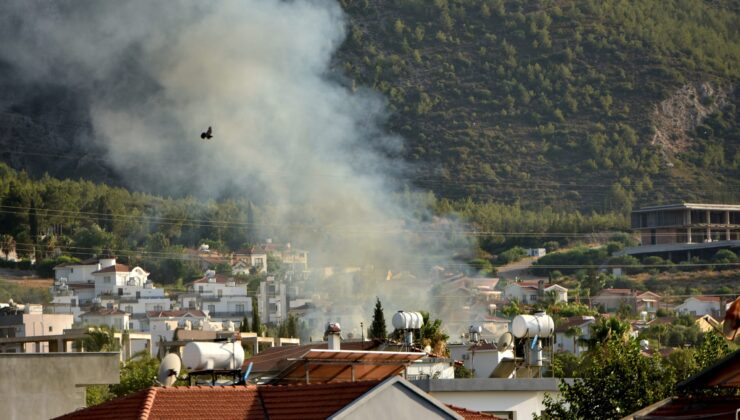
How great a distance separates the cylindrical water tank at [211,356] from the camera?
2012 cm

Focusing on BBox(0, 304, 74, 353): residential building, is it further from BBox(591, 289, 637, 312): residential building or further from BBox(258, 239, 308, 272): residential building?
BBox(258, 239, 308, 272): residential building

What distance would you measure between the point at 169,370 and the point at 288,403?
2.75 m

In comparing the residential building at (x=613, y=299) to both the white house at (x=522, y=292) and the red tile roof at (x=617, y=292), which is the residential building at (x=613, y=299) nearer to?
the red tile roof at (x=617, y=292)

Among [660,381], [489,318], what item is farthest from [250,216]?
[660,381]

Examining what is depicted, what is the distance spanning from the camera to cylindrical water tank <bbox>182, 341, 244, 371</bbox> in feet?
66.0

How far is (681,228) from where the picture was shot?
157 meters

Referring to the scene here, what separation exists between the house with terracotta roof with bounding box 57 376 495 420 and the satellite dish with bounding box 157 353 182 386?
2014 mm

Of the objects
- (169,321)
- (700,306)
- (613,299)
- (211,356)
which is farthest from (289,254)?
(211,356)

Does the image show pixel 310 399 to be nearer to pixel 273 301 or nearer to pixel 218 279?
pixel 273 301

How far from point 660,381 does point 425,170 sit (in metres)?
170

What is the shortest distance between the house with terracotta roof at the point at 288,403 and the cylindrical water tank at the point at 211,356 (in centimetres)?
116

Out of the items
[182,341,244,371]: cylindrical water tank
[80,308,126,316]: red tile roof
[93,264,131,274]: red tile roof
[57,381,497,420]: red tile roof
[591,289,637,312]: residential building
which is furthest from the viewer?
[93,264,131,274]: red tile roof

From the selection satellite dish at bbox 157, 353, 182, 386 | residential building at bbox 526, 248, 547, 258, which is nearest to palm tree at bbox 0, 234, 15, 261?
residential building at bbox 526, 248, 547, 258

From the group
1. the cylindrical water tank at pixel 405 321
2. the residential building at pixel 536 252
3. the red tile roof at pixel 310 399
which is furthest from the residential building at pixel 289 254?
the red tile roof at pixel 310 399
